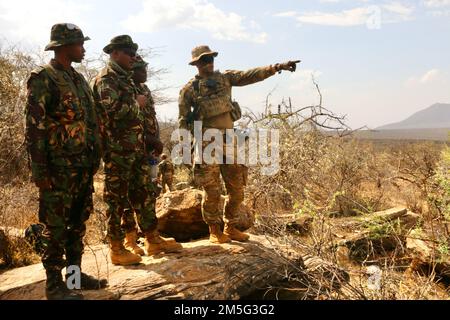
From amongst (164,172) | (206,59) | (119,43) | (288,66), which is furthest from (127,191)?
(164,172)

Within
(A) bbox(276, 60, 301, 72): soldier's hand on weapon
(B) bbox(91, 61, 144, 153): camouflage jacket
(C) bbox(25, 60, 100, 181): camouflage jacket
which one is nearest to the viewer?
(C) bbox(25, 60, 100, 181): camouflage jacket

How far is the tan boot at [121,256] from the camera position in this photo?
3684mm

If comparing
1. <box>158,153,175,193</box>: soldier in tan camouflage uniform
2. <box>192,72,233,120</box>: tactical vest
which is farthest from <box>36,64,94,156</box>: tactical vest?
<box>158,153,175,193</box>: soldier in tan camouflage uniform

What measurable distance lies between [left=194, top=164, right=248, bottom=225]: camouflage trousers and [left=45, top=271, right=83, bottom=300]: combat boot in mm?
1642

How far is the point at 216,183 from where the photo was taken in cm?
423

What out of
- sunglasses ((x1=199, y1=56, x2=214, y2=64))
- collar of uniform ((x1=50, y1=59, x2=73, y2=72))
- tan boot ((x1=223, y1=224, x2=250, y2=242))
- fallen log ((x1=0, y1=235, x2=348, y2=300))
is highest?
sunglasses ((x1=199, y1=56, x2=214, y2=64))

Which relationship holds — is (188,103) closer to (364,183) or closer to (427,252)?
(427,252)

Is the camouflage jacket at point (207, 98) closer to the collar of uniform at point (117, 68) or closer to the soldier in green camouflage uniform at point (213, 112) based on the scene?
the soldier in green camouflage uniform at point (213, 112)

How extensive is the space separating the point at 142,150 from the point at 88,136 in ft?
2.11

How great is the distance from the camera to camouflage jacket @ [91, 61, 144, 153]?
3.65 metres

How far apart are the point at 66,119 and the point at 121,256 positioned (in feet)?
4.58

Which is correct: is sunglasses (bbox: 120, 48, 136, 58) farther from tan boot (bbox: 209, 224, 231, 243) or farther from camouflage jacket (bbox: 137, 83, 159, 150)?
tan boot (bbox: 209, 224, 231, 243)

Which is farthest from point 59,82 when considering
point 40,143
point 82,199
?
point 82,199
